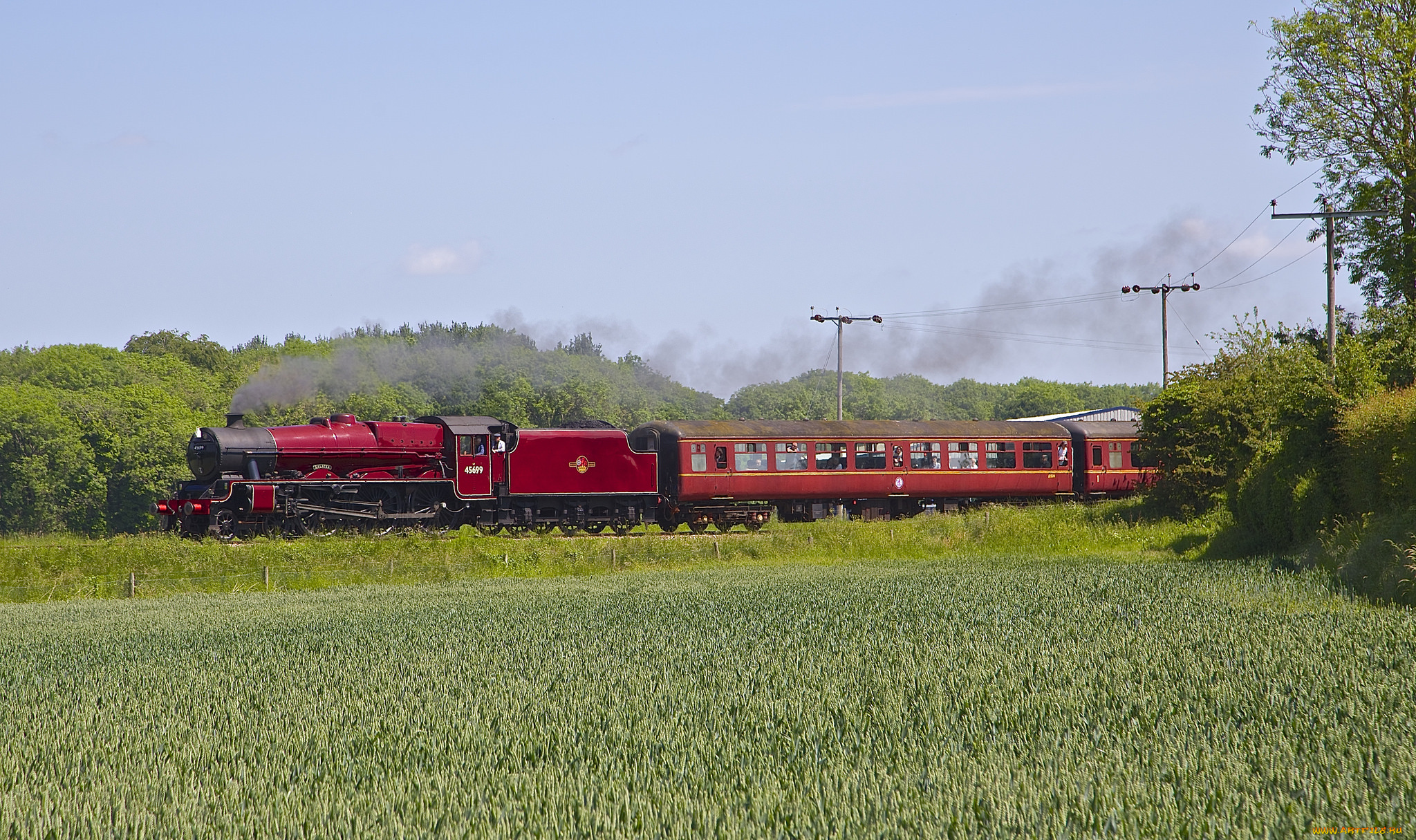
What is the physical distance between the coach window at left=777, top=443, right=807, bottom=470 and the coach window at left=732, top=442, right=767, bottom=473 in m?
0.44

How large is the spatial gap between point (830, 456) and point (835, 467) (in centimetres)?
35

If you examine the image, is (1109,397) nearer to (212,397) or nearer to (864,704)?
(212,397)

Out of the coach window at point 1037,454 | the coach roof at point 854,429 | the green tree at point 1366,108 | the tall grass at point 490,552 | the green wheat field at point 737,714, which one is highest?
the green tree at point 1366,108

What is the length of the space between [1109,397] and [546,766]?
179379 millimetres

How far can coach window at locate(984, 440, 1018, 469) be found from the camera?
121 feet

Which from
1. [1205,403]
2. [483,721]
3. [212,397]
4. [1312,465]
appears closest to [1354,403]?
[1312,465]

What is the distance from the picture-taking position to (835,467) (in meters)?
35.2

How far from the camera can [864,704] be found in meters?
9.59

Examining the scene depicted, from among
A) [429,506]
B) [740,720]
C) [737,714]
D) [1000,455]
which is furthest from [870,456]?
[740,720]

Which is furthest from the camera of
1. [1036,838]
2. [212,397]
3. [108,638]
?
[212,397]

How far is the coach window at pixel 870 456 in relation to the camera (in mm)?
35619

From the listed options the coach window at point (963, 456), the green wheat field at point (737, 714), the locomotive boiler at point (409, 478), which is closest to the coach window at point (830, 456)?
the coach window at point (963, 456)

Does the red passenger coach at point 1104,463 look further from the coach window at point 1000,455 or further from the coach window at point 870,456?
the coach window at point 870,456

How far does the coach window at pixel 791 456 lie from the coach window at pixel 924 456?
363 cm
